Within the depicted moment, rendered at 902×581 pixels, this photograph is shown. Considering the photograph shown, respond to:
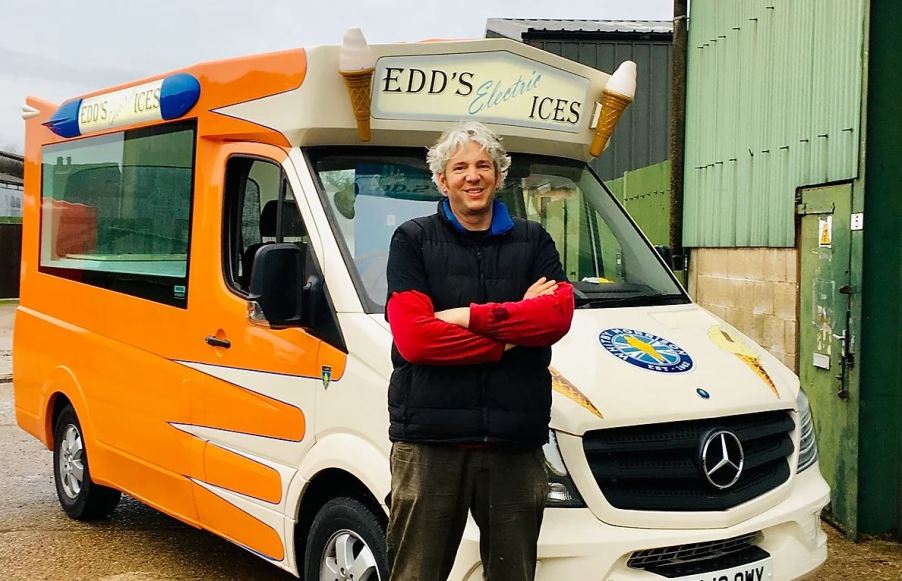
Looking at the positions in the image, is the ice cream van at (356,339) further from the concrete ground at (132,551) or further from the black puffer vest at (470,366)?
the concrete ground at (132,551)

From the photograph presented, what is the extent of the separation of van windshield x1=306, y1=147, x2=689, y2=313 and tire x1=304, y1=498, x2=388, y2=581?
798 mm

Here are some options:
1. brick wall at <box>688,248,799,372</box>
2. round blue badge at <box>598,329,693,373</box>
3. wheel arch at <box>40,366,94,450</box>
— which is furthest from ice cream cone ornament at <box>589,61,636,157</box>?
wheel arch at <box>40,366,94,450</box>

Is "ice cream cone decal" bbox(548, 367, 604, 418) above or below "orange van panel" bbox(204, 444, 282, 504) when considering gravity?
above

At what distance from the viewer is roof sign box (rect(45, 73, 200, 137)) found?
555cm

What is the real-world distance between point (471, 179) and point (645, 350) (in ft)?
3.77

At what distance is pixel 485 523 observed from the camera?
3.55 metres

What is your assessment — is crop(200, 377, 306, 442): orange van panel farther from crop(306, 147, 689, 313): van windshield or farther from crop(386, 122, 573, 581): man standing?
crop(386, 122, 573, 581): man standing

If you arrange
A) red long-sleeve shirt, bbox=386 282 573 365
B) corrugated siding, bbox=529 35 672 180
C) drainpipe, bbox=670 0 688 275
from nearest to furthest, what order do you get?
red long-sleeve shirt, bbox=386 282 573 365
drainpipe, bbox=670 0 688 275
corrugated siding, bbox=529 35 672 180

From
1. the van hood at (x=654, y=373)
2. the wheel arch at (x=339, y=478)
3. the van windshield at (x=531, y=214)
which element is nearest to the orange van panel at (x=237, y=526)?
the wheel arch at (x=339, y=478)

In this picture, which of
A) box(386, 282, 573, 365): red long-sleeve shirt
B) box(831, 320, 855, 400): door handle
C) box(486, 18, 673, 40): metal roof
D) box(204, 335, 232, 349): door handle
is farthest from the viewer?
box(486, 18, 673, 40): metal roof

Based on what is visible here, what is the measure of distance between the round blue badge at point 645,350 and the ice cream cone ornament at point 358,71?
4.60ft

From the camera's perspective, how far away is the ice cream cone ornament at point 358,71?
4.49 metres

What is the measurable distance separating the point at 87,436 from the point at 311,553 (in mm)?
2637

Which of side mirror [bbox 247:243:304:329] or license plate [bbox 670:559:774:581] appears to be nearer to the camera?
license plate [bbox 670:559:774:581]
